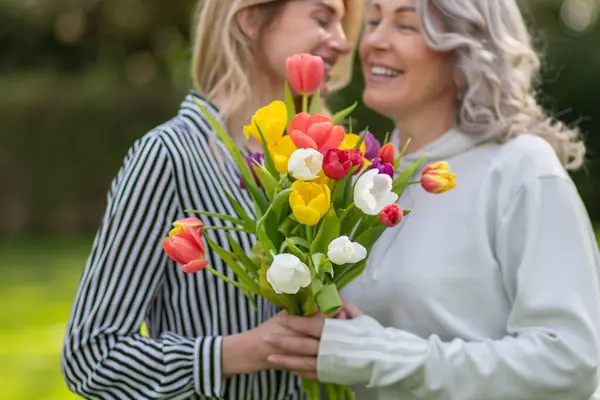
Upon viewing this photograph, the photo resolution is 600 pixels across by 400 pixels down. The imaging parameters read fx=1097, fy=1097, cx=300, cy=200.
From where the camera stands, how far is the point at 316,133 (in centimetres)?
237

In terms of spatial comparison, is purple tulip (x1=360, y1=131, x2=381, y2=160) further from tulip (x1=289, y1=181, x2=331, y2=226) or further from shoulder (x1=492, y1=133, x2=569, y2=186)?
shoulder (x1=492, y1=133, x2=569, y2=186)

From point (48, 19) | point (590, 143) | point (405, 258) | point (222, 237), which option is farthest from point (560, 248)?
point (48, 19)

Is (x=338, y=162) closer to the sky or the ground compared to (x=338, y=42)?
closer to the ground

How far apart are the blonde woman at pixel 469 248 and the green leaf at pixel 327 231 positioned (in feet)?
0.92

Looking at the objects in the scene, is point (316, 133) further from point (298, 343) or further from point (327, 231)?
point (298, 343)

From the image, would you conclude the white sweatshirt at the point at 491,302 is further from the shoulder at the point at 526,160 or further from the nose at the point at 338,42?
the nose at the point at 338,42

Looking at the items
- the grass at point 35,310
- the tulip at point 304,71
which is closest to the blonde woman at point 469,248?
the tulip at point 304,71

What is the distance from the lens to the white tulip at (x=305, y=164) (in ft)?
7.60

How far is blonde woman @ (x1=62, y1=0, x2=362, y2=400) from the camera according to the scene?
2.77m

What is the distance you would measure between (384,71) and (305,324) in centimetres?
83

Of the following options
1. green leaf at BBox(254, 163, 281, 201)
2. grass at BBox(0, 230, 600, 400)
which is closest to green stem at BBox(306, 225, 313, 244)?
green leaf at BBox(254, 163, 281, 201)

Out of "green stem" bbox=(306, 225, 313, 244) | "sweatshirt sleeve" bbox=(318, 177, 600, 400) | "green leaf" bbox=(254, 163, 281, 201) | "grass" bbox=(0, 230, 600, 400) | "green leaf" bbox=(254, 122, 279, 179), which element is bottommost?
"grass" bbox=(0, 230, 600, 400)

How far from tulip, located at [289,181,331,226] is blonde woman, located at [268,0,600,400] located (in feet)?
1.25

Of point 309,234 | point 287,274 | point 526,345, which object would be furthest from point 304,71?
point 526,345
